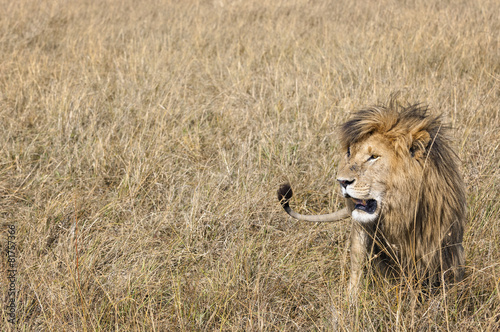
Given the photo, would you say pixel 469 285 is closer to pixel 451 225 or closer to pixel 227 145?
pixel 451 225

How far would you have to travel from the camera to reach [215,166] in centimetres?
352

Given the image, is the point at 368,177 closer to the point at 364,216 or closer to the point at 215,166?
the point at 364,216

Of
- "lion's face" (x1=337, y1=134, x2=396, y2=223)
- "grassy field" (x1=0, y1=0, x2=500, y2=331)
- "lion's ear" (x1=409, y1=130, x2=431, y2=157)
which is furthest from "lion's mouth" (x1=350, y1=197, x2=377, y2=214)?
"grassy field" (x1=0, y1=0, x2=500, y2=331)

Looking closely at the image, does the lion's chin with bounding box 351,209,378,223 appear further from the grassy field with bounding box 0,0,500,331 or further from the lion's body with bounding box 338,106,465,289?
the grassy field with bounding box 0,0,500,331

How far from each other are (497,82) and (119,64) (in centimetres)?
347

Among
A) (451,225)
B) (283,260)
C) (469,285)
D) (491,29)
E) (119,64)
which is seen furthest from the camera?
(491,29)

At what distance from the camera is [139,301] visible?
7.23 feet

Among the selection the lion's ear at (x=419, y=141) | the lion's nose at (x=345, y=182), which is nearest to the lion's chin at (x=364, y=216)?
the lion's nose at (x=345, y=182)

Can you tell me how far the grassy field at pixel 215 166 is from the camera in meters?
2.13

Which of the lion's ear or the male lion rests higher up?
the lion's ear

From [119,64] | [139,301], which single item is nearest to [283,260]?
[139,301]

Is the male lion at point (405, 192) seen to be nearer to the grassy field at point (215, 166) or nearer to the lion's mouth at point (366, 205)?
the lion's mouth at point (366, 205)

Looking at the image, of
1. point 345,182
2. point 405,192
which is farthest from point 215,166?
point 405,192

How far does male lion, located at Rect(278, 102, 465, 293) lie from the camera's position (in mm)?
1987
